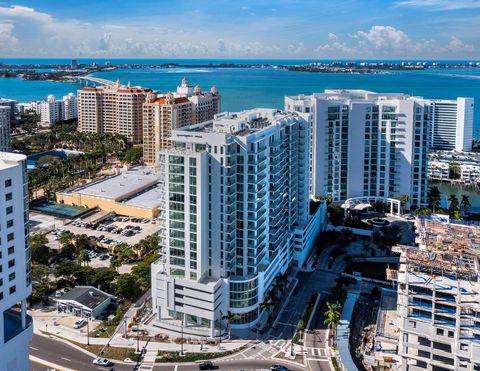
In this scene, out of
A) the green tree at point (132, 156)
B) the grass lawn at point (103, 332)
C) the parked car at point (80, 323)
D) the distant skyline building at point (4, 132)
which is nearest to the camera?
the grass lawn at point (103, 332)

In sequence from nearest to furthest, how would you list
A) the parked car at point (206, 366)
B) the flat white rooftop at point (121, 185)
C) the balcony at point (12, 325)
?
the balcony at point (12, 325) < the parked car at point (206, 366) < the flat white rooftop at point (121, 185)

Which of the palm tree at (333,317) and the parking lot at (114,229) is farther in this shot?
the parking lot at (114,229)

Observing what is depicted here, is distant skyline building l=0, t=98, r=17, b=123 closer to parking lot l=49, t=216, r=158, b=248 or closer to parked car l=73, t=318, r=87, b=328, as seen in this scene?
parking lot l=49, t=216, r=158, b=248

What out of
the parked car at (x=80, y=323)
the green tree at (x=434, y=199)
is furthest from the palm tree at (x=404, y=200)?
the parked car at (x=80, y=323)

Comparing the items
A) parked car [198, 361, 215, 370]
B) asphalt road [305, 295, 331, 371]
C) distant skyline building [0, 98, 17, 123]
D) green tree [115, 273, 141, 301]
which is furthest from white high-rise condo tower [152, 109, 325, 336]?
distant skyline building [0, 98, 17, 123]

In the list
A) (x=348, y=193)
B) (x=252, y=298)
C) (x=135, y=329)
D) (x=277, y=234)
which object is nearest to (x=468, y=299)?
(x=252, y=298)

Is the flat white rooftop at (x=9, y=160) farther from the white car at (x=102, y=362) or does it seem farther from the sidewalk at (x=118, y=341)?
the sidewalk at (x=118, y=341)

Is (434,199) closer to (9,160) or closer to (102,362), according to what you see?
(102,362)

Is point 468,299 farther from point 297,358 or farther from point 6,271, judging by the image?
point 6,271

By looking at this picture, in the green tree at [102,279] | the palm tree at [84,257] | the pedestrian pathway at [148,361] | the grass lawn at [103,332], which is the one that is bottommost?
the pedestrian pathway at [148,361]

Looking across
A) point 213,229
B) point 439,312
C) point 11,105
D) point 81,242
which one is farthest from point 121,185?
point 11,105
